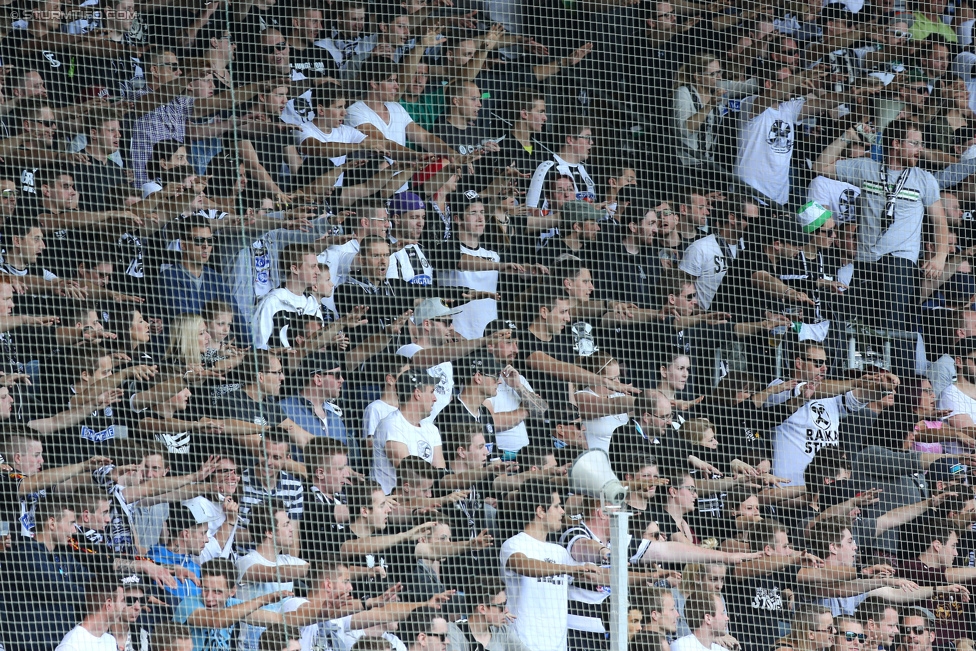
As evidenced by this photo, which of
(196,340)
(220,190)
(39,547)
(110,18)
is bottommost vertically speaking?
(39,547)

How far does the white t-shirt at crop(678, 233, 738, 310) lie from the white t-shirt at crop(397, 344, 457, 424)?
1245 millimetres

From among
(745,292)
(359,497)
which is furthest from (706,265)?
(359,497)

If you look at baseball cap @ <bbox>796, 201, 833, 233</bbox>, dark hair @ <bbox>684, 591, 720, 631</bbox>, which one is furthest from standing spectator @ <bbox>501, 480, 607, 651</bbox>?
baseball cap @ <bbox>796, 201, 833, 233</bbox>

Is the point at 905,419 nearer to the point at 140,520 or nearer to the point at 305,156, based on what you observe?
the point at 305,156

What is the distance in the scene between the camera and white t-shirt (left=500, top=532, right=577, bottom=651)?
4.64 metres

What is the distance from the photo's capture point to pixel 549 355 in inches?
199

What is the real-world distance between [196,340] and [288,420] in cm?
52

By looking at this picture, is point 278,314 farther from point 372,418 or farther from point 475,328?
point 475,328

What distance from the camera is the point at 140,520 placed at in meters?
4.50

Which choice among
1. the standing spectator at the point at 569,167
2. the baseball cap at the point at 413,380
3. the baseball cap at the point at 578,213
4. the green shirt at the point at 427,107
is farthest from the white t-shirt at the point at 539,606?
the green shirt at the point at 427,107

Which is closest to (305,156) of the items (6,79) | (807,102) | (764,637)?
(6,79)

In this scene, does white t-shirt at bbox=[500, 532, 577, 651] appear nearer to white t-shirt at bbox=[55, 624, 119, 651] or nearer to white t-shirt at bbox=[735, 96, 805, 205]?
white t-shirt at bbox=[55, 624, 119, 651]

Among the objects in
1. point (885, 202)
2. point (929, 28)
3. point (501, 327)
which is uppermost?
point (929, 28)

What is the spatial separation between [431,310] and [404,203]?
512 millimetres
